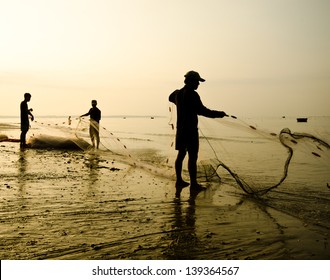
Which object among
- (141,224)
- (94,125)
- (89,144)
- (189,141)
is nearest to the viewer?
(141,224)

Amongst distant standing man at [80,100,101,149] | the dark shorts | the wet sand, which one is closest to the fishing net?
distant standing man at [80,100,101,149]

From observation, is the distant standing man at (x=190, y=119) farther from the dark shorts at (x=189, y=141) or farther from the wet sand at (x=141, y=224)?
the wet sand at (x=141, y=224)

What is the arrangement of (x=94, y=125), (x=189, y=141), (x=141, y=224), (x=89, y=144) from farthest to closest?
(x=89, y=144) → (x=94, y=125) → (x=189, y=141) → (x=141, y=224)

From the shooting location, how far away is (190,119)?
6898 millimetres

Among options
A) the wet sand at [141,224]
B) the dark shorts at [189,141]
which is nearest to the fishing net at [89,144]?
the dark shorts at [189,141]

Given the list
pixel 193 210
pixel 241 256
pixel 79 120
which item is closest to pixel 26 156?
pixel 79 120

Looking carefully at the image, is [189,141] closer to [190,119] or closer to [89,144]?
[190,119]

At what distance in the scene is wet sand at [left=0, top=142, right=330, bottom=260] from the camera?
12.0 ft

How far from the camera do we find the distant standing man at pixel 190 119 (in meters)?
6.78

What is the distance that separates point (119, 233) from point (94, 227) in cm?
38

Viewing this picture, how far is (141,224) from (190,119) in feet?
9.38

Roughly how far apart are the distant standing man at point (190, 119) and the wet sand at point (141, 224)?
479 millimetres

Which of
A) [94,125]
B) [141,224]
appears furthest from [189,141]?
[94,125]
